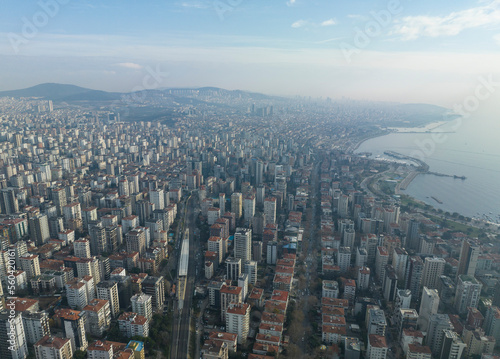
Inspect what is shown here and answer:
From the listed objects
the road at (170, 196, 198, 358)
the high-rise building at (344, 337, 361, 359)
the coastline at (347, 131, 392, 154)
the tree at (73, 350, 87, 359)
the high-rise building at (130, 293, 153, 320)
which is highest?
the coastline at (347, 131, 392, 154)

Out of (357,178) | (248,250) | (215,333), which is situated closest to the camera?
(215,333)

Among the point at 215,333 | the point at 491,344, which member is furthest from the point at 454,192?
the point at 215,333

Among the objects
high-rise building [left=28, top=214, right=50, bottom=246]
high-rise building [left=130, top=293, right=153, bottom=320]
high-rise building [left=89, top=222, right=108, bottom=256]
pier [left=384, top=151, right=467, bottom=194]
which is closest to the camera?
high-rise building [left=130, top=293, right=153, bottom=320]

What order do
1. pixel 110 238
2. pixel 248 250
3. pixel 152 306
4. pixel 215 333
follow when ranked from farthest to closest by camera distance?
pixel 110 238, pixel 248 250, pixel 152 306, pixel 215 333

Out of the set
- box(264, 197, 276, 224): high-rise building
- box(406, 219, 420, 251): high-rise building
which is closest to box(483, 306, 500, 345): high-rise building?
box(406, 219, 420, 251): high-rise building

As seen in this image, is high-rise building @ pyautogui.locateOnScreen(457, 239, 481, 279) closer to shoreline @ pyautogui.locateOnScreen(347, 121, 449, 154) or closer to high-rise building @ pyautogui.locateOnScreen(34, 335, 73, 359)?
high-rise building @ pyautogui.locateOnScreen(34, 335, 73, 359)

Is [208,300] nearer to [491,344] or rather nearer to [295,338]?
[295,338]
